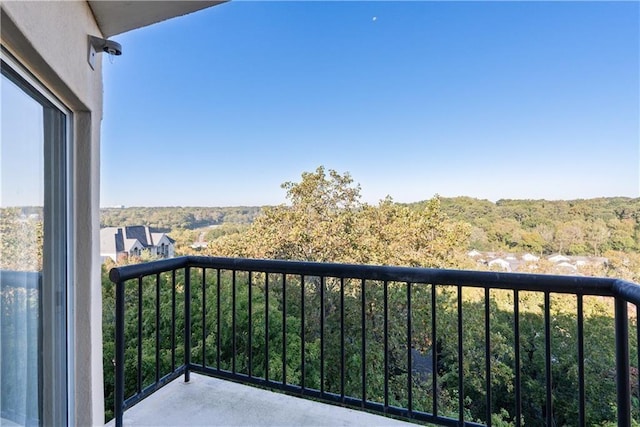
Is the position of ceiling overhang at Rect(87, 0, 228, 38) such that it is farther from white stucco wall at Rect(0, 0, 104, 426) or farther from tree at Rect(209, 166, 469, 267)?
tree at Rect(209, 166, 469, 267)

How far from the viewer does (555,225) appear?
337 inches

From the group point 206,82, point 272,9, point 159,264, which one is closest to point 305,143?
point 206,82

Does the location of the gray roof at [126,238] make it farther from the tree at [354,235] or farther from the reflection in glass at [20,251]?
the tree at [354,235]

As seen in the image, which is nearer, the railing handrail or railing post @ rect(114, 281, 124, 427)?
the railing handrail

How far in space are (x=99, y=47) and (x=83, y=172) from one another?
27.0 inches

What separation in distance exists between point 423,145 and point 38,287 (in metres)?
12.4

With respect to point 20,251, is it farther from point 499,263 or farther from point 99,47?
point 499,263

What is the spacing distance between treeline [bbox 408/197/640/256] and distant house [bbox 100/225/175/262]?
8022mm

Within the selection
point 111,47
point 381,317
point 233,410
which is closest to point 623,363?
point 233,410

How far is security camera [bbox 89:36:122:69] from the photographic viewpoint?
166 cm

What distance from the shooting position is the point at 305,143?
1245 cm

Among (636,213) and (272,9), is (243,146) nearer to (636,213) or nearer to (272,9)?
(272,9)

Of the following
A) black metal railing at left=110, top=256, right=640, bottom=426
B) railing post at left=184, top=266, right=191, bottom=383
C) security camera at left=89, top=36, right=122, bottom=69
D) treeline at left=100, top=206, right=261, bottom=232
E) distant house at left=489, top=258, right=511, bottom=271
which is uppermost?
security camera at left=89, top=36, right=122, bottom=69

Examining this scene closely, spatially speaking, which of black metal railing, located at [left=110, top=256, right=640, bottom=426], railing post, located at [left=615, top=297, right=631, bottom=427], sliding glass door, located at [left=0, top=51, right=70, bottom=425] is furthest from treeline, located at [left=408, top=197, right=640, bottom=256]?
sliding glass door, located at [left=0, top=51, right=70, bottom=425]
